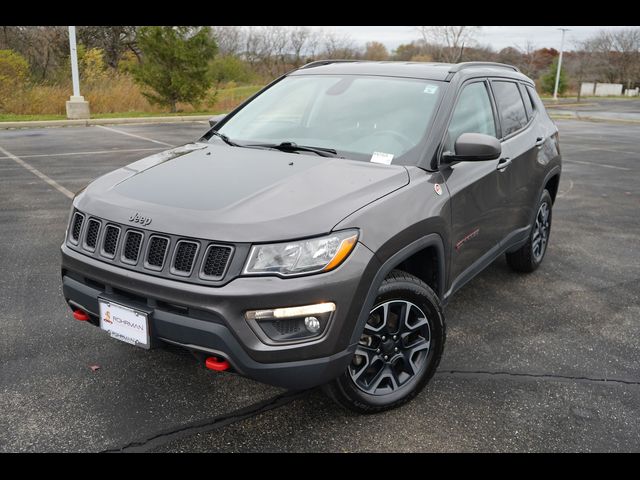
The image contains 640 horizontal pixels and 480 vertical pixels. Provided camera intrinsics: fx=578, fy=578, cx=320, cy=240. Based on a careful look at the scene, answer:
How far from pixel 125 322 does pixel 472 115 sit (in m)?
2.57

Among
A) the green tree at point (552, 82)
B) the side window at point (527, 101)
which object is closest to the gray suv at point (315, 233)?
the side window at point (527, 101)

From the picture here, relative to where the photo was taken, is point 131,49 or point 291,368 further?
point 131,49

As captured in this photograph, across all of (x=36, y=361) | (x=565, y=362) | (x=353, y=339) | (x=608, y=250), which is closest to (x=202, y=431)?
(x=353, y=339)

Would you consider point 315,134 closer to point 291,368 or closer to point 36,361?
point 291,368

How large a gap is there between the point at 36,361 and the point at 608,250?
5406mm

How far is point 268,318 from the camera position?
2.42 metres

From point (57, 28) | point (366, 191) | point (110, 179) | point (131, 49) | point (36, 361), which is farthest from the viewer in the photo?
point (131, 49)

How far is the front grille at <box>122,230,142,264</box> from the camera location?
8.61 ft

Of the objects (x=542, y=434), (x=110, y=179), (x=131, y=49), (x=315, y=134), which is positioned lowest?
(x=542, y=434)

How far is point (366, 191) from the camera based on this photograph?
2807mm

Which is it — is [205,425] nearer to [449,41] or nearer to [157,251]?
[157,251]

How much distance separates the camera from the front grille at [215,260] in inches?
96.4

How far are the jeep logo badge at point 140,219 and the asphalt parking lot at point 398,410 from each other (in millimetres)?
1017

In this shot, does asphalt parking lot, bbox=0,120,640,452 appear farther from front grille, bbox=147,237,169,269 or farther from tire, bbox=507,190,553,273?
front grille, bbox=147,237,169,269
